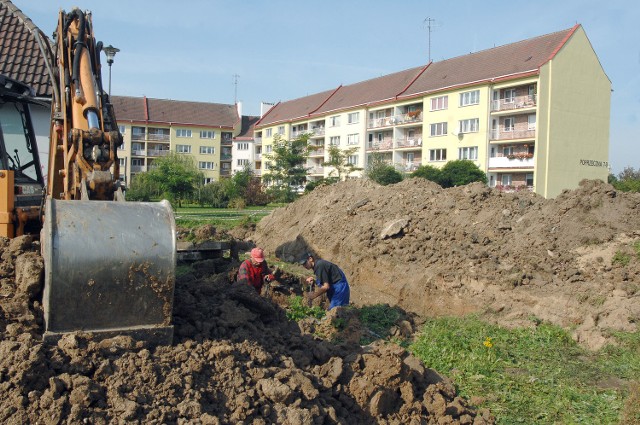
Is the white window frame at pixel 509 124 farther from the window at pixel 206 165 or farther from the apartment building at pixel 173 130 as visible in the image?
the window at pixel 206 165

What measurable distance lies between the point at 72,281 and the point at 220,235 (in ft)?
37.6

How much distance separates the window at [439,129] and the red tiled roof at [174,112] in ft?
112

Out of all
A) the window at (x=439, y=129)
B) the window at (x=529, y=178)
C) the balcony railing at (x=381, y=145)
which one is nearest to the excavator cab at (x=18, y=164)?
the window at (x=529, y=178)

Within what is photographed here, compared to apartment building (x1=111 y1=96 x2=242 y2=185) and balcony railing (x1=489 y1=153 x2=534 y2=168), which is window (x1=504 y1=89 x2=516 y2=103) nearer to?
balcony railing (x1=489 y1=153 x2=534 y2=168)

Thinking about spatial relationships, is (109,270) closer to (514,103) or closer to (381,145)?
(514,103)

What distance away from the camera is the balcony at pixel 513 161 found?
39438 mm

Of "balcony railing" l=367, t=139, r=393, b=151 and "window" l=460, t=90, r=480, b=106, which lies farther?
"balcony railing" l=367, t=139, r=393, b=151

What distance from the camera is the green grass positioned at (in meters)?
6.01

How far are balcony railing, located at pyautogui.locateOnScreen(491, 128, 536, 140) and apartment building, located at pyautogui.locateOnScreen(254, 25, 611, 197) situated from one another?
0.07 metres

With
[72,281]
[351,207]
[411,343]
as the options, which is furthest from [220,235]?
[72,281]

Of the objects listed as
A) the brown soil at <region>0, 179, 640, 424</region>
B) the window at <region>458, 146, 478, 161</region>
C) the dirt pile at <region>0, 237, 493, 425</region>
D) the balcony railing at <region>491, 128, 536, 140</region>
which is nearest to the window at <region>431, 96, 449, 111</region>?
the window at <region>458, 146, 478, 161</region>

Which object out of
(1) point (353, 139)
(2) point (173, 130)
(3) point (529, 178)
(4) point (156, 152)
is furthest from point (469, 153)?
(4) point (156, 152)

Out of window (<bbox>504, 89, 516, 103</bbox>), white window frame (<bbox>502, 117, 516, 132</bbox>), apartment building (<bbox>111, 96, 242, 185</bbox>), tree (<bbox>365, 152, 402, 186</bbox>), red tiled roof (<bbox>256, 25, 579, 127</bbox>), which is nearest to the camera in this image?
red tiled roof (<bbox>256, 25, 579, 127</bbox>)

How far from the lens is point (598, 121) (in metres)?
42.8
